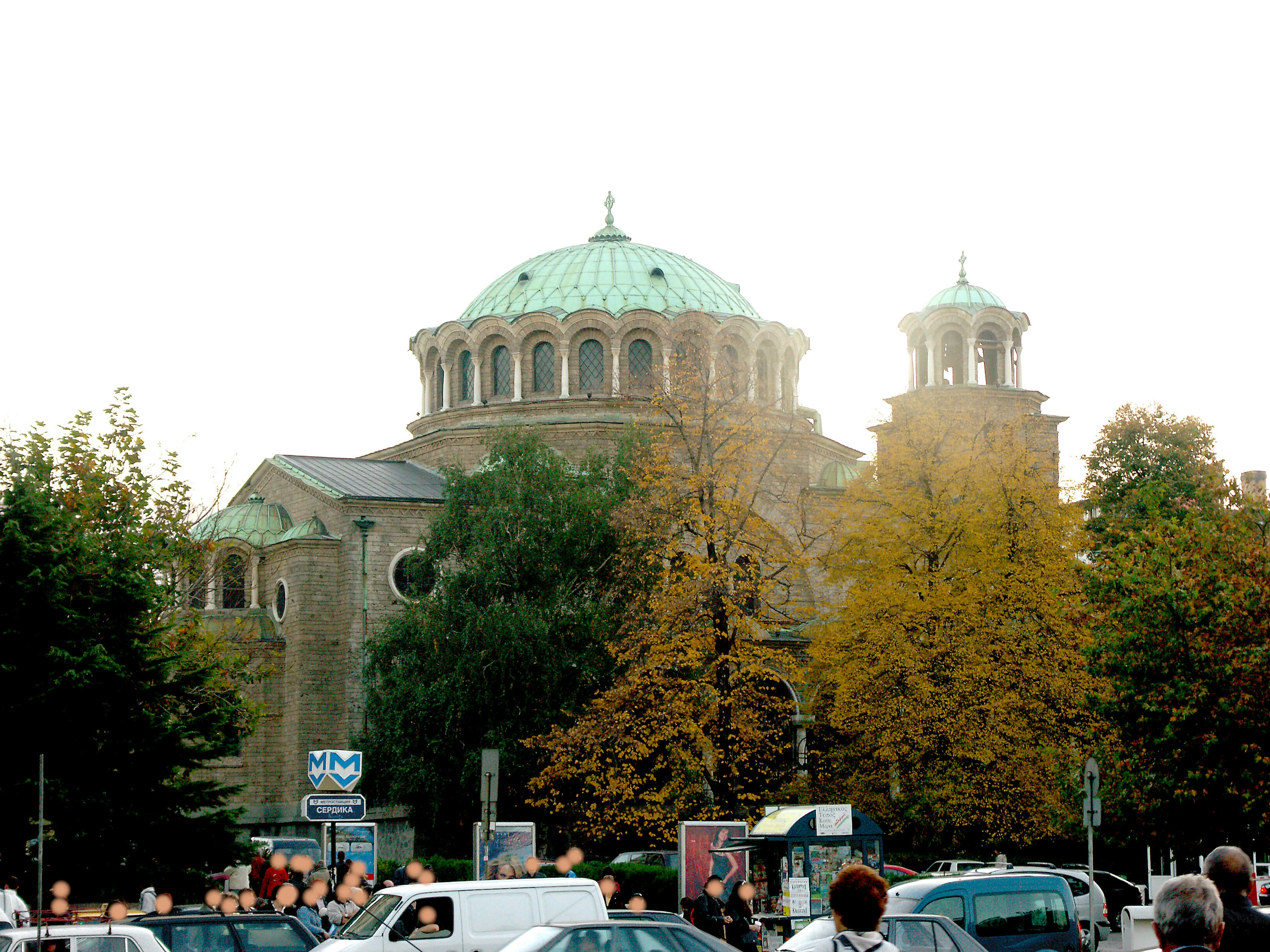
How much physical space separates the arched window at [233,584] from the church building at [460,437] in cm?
7

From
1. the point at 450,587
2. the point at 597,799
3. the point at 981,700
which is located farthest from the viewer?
the point at 450,587

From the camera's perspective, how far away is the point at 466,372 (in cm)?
4728

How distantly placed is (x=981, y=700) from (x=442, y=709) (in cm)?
1136

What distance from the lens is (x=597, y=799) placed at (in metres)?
31.9

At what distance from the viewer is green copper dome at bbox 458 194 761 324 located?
46.5 m

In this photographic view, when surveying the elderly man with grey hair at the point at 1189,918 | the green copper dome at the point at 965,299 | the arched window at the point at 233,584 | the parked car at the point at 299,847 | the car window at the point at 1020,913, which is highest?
the green copper dome at the point at 965,299

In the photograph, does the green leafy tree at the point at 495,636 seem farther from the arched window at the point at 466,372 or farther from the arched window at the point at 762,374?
A: the arched window at the point at 466,372

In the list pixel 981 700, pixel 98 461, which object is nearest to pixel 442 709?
pixel 98 461

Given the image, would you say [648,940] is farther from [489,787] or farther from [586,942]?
[489,787]

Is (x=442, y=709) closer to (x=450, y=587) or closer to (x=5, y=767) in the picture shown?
(x=450, y=587)

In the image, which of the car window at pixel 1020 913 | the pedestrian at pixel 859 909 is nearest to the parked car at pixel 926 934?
the car window at pixel 1020 913

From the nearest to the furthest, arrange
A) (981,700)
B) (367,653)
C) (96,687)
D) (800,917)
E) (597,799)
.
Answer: (800,917) → (96,687) → (981,700) → (597,799) → (367,653)

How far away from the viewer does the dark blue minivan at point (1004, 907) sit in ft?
52.9

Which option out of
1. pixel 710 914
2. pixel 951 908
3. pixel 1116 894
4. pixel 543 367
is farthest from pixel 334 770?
pixel 543 367
